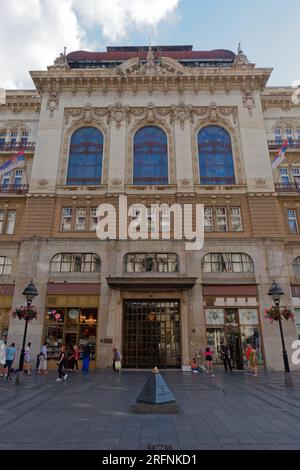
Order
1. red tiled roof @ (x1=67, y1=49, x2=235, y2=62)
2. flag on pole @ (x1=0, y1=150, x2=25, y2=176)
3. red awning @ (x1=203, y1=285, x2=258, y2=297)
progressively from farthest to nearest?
1. red tiled roof @ (x1=67, y1=49, x2=235, y2=62)
2. flag on pole @ (x1=0, y1=150, x2=25, y2=176)
3. red awning @ (x1=203, y1=285, x2=258, y2=297)

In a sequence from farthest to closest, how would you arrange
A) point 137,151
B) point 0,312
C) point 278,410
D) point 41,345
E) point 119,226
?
point 137,151
point 119,226
point 0,312
point 41,345
point 278,410

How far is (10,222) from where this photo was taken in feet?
90.5

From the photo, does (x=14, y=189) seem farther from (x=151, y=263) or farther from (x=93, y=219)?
(x=151, y=263)

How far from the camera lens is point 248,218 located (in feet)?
88.0

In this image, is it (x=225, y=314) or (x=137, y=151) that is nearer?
(x=225, y=314)

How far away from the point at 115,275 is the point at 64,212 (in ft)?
26.5

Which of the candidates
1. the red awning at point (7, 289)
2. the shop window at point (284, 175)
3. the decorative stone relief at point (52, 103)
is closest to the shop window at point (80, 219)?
the red awning at point (7, 289)

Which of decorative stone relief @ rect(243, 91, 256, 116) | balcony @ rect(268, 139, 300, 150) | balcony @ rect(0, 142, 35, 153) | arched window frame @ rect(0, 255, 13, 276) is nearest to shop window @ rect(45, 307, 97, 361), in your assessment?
arched window frame @ rect(0, 255, 13, 276)

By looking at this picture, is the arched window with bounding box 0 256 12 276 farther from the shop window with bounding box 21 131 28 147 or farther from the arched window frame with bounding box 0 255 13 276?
the shop window with bounding box 21 131 28 147

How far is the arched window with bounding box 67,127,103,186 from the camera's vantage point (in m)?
28.7

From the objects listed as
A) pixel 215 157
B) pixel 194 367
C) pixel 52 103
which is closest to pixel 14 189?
pixel 52 103

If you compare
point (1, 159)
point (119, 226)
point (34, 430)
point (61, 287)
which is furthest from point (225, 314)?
point (1, 159)
